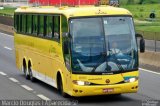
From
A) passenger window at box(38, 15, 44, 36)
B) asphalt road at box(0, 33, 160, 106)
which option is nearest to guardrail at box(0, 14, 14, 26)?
asphalt road at box(0, 33, 160, 106)

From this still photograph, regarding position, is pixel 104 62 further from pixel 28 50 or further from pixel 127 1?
pixel 127 1

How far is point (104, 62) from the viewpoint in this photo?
1584 centimetres

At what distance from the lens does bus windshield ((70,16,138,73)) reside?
15.8m

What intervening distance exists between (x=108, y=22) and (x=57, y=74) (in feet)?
8.54

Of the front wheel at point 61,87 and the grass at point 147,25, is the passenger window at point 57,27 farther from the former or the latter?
the grass at point 147,25

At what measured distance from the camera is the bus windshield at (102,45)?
15.8 m

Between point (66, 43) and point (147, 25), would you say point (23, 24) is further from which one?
point (147, 25)

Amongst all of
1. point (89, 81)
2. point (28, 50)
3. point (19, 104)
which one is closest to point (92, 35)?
point (89, 81)

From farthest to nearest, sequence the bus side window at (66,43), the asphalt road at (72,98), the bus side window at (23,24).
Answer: the bus side window at (23,24), the asphalt road at (72,98), the bus side window at (66,43)

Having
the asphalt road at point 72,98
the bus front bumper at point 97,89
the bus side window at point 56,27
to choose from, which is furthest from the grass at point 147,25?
the bus front bumper at point 97,89

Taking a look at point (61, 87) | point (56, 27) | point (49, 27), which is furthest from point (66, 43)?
point (49, 27)

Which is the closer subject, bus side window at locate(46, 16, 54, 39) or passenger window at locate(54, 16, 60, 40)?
passenger window at locate(54, 16, 60, 40)

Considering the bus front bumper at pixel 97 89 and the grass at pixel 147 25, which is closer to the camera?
the bus front bumper at pixel 97 89

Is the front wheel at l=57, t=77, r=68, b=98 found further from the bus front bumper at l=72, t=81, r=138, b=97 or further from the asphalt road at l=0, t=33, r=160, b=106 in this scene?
the bus front bumper at l=72, t=81, r=138, b=97
